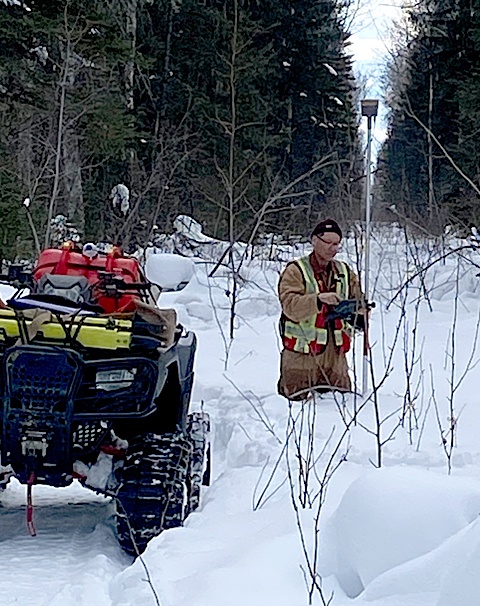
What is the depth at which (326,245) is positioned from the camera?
6.69m

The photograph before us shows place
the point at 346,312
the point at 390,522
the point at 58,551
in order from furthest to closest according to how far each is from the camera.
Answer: the point at 346,312 → the point at 58,551 → the point at 390,522

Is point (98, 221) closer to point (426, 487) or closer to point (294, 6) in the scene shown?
point (294, 6)

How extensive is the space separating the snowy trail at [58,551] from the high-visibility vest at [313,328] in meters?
1.86

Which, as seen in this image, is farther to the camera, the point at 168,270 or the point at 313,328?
the point at 168,270

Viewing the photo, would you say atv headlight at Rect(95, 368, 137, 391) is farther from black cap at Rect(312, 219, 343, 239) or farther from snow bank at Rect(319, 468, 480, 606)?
black cap at Rect(312, 219, 343, 239)

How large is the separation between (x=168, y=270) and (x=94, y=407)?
10191 mm

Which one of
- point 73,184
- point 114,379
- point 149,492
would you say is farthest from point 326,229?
point 73,184

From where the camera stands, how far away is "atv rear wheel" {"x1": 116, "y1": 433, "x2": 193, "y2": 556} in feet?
14.0

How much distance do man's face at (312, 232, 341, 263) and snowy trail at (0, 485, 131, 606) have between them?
2.31 m

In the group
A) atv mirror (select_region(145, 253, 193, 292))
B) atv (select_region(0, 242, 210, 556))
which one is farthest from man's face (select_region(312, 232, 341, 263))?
atv mirror (select_region(145, 253, 193, 292))

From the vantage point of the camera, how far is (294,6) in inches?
1032

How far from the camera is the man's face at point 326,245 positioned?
6.66m

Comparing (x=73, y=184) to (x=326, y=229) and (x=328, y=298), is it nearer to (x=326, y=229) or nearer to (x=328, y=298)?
(x=326, y=229)

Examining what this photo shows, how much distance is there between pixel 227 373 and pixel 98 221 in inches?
484
